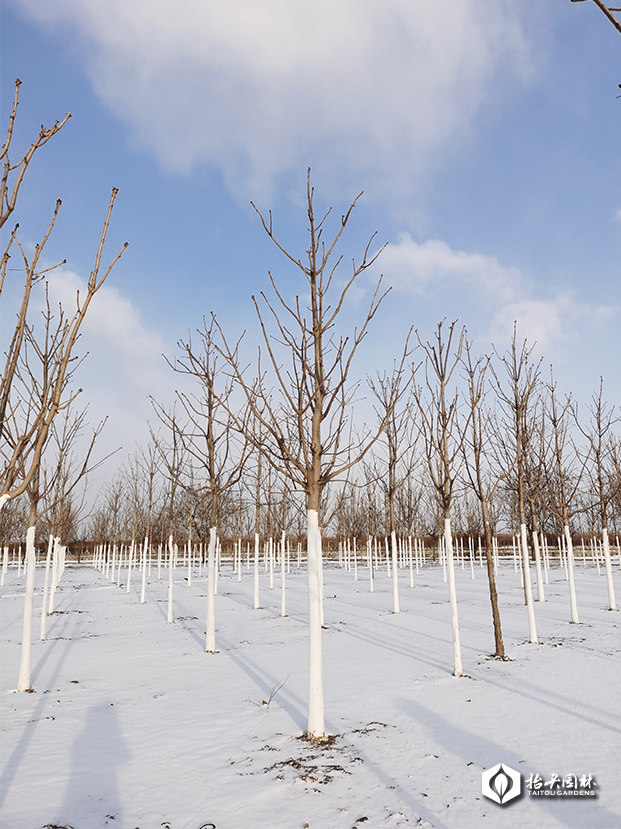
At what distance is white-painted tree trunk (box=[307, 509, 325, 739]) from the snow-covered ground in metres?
0.24

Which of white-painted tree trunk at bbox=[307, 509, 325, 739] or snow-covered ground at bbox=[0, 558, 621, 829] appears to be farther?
white-painted tree trunk at bbox=[307, 509, 325, 739]

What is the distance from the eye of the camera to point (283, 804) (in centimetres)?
366

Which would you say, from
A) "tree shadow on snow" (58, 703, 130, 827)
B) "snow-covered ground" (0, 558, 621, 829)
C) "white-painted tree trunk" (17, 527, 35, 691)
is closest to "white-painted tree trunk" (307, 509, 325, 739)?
"snow-covered ground" (0, 558, 621, 829)

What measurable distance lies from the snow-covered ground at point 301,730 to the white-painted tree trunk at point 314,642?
0.24 m

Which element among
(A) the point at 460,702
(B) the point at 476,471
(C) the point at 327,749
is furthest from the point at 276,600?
(C) the point at 327,749

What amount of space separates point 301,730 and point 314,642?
0.97m

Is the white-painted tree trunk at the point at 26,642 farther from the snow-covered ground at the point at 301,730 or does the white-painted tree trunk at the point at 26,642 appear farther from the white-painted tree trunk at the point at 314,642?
the white-painted tree trunk at the point at 314,642

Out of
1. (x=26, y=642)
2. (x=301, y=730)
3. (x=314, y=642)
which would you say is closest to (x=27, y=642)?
(x=26, y=642)

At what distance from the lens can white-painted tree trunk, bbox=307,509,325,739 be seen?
16.1ft

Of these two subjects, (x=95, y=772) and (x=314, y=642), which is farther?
(x=314, y=642)

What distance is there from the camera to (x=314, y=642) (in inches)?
200

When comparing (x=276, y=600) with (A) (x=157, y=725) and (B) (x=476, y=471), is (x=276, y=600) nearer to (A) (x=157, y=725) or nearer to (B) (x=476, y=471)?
(B) (x=476, y=471)

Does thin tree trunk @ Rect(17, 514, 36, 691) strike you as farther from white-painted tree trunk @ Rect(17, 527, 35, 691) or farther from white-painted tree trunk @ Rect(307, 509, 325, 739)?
white-painted tree trunk @ Rect(307, 509, 325, 739)

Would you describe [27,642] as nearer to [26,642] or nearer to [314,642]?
[26,642]
